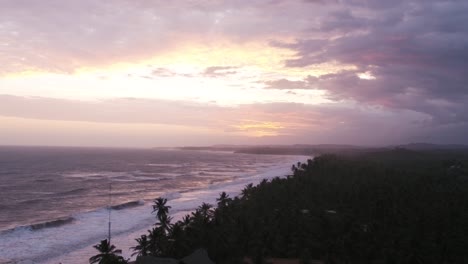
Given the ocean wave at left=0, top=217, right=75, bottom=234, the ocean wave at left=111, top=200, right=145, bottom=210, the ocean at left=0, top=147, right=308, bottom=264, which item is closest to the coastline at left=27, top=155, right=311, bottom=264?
the ocean at left=0, top=147, right=308, bottom=264

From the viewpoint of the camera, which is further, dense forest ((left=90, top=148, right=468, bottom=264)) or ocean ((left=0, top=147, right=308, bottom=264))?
ocean ((left=0, top=147, right=308, bottom=264))

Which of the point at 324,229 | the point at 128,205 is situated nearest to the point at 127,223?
the point at 128,205

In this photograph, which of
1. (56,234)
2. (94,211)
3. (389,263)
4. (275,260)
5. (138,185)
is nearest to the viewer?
(389,263)

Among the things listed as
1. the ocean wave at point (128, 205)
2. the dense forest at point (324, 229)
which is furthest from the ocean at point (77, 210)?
the dense forest at point (324, 229)

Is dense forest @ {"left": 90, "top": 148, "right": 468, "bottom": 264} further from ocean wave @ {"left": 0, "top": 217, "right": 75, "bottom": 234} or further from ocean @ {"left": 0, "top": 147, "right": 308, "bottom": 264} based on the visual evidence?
ocean wave @ {"left": 0, "top": 217, "right": 75, "bottom": 234}

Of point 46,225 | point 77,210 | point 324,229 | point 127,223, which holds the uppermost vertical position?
point 324,229

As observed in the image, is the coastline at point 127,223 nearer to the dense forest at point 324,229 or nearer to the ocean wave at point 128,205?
the ocean wave at point 128,205

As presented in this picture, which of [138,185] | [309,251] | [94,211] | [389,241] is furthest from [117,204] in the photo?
[389,241]

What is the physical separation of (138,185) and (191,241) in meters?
65.6

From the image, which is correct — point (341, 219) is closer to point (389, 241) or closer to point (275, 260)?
point (389, 241)

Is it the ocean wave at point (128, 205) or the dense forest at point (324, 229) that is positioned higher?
the dense forest at point (324, 229)

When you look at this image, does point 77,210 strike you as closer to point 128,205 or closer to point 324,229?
point 128,205

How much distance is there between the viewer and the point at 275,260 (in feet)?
138

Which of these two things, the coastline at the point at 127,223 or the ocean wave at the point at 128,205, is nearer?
the coastline at the point at 127,223
